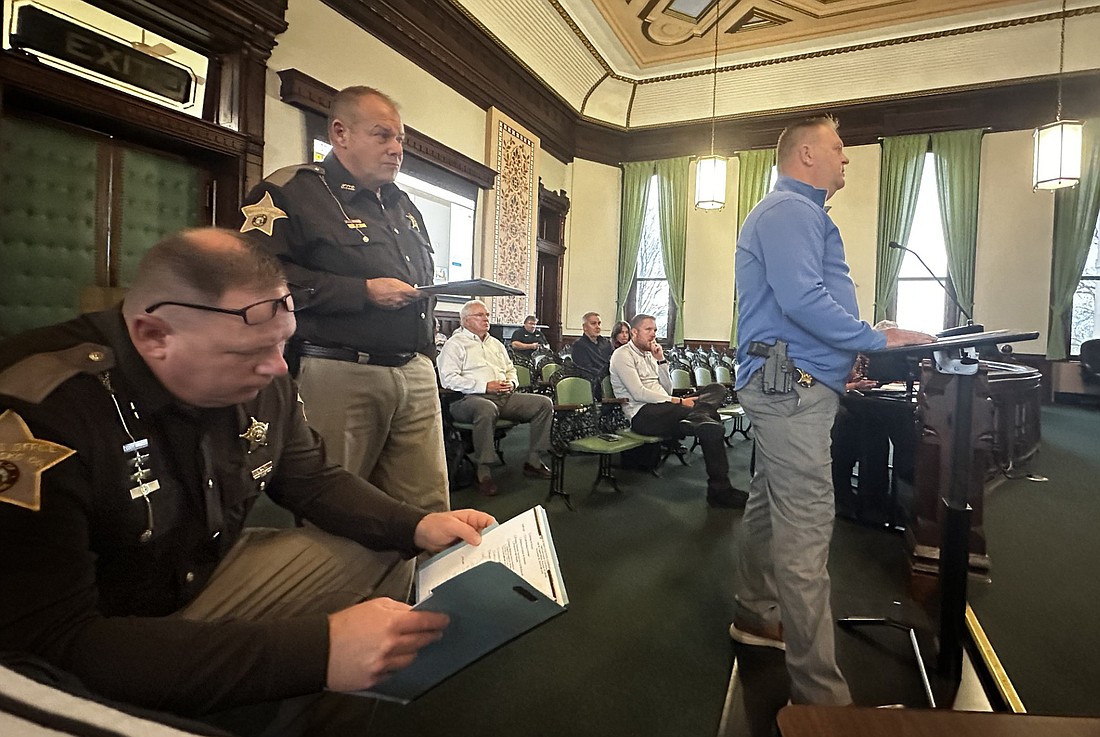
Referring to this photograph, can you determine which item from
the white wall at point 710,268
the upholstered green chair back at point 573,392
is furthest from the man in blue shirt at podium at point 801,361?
the white wall at point 710,268

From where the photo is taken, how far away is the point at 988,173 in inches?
310

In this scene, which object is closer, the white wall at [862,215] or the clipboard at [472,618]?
the clipboard at [472,618]

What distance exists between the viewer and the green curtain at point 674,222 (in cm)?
936

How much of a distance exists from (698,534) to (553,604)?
2.45 meters

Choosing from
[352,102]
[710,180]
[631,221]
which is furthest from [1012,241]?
[352,102]

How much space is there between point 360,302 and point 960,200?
9.13 metres

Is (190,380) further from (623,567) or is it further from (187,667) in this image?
(623,567)

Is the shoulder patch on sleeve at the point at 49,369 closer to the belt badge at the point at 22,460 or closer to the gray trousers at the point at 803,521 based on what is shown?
the belt badge at the point at 22,460

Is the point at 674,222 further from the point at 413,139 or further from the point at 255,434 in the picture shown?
the point at 255,434

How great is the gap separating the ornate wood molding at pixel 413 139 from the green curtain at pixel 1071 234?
750 centimetres

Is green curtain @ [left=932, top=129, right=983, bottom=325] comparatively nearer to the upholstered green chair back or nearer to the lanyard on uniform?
the upholstered green chair back

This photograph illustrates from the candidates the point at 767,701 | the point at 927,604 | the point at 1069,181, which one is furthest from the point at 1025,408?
the point at 767,701

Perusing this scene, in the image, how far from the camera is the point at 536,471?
413cm

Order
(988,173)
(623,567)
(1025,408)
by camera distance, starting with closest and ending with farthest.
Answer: (623,567)
(1025,408)
(988,173)
